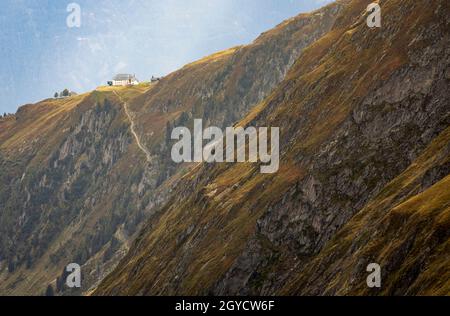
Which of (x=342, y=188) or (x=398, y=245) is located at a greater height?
(x=342, y=188)

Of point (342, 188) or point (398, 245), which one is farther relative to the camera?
point (342, 188)

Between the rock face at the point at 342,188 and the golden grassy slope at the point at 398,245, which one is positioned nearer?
the golden grassy slope at the point at 398,245

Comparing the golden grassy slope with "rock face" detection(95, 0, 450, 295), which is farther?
"rock face" detection(95, 0, 450, 295)

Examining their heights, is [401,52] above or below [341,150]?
above

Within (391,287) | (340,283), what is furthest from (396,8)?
(391,287)
